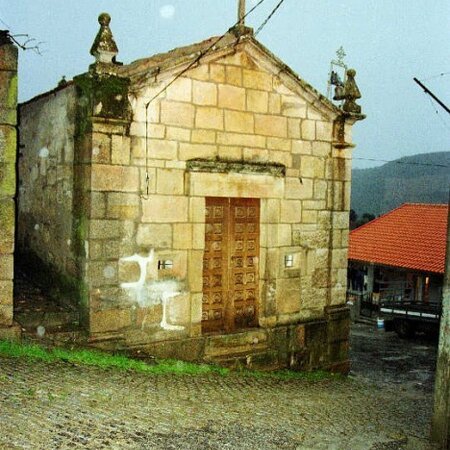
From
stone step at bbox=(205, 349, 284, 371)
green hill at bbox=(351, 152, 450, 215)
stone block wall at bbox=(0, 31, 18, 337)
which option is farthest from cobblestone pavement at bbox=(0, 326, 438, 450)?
green hill at bbox=(351, 152, 450, 215)

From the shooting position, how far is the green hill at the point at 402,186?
5478 centimetres

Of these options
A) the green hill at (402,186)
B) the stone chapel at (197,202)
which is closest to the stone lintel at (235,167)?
the stone chapel at (197,202)

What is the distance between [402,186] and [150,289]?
57.2 meters

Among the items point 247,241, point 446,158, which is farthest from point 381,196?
point 247,241

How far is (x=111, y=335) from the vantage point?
23.9 feet

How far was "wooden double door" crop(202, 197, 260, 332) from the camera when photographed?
8258 mm

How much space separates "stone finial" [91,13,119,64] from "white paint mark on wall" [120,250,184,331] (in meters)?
Answer: 2.72

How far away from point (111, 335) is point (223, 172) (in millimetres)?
2949

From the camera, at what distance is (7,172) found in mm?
6656

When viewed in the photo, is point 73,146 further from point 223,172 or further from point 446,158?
point 446,158

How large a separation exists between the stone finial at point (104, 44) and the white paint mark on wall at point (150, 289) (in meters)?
2.72

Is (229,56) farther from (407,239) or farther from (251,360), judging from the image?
(407,239)

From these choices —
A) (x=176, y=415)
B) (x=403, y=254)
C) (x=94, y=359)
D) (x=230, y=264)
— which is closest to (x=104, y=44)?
(x=230, y=264)

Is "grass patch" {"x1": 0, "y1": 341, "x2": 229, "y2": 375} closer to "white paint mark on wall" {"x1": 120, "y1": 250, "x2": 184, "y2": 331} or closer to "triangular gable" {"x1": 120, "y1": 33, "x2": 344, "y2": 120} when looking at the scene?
"white paint mark on wall" {"x1": 120, "y1": 250, "x2": 184, "y2": 331}
